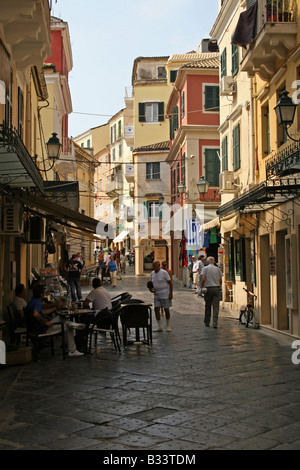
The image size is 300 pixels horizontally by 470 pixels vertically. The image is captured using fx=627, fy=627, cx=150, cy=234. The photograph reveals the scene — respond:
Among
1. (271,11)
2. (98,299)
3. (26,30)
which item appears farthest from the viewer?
(271,11)

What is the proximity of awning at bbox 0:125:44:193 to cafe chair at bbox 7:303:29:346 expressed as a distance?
2.45m

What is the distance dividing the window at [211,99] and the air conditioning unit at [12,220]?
22.2 metres

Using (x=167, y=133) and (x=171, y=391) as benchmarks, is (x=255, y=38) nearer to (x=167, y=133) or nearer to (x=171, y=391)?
(x=171, y=391)

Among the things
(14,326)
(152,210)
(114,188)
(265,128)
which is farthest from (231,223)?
(114,188)

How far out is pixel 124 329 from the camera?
508 inches

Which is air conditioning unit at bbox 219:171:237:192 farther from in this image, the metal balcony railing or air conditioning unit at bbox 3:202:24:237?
air conditioning unit at bbox 3:202:24:237

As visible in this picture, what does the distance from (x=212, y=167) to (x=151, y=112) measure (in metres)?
20.9

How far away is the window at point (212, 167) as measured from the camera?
3161 cm

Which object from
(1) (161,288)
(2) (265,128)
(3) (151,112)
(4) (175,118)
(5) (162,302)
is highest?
(3) (151,112)

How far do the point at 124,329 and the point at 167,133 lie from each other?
39743 millimetres

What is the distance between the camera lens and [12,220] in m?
12.9

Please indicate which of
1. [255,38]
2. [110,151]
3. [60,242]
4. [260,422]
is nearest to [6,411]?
[260,422]

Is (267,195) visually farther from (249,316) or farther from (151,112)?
(151,112)

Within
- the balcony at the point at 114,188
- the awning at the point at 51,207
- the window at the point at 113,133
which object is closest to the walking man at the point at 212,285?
the awning at the point at 51,207
